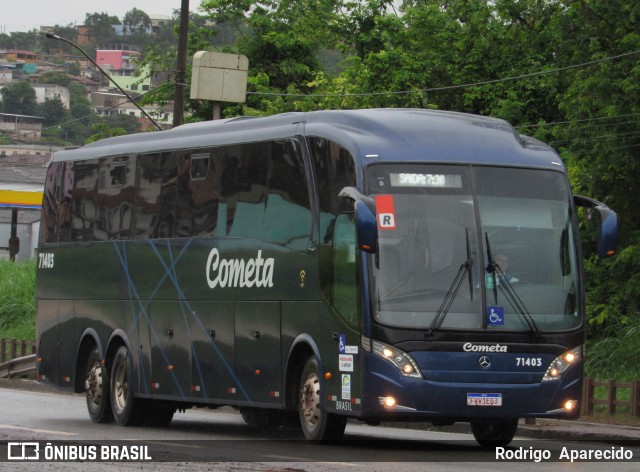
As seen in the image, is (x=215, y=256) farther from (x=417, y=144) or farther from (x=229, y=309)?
(x=417, y=144)

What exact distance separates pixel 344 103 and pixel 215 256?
104 ft

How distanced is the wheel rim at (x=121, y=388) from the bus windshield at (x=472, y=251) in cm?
657

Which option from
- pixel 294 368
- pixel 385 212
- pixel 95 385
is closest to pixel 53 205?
pixel 95 385

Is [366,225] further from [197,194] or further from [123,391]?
[123,391]

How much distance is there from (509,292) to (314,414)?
2.45m

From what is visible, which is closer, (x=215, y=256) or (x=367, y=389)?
(x=367, y=389)

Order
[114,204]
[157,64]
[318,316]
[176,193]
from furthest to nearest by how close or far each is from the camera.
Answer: [157,64] → [114,204] → [176,193] → [318,316]

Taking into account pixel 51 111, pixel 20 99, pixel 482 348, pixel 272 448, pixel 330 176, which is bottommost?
pixel 272 448

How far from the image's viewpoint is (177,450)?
15.2m

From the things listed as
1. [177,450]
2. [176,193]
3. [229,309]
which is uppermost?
[176,193]

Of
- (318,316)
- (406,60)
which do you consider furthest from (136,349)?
(406,60)

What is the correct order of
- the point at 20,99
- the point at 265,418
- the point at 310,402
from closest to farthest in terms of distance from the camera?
the point at 310,402, the point at 265,418, the point at 20,99

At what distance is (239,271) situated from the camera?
1791cm

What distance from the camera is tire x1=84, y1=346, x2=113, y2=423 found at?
21078 millimetres
